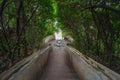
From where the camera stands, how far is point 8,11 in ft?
36.2

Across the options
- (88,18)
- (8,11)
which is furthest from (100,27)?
(8,11)

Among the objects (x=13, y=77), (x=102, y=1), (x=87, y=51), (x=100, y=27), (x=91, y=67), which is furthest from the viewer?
(x=87, y=51)

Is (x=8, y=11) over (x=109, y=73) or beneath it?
over

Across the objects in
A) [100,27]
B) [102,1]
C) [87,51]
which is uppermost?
[102,1]

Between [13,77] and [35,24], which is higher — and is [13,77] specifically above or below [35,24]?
below

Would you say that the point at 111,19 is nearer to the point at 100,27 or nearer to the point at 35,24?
the point at 100,27

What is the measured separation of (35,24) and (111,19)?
19.7 ft

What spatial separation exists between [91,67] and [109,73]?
3.16 feet

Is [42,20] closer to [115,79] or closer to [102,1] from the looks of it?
[102,1]

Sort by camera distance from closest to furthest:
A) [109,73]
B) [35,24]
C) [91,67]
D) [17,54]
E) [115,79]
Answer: [115,79]
[109,73]
[91,67]
[17,54]
[35,24]

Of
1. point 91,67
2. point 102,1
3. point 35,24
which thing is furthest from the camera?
point 35,24

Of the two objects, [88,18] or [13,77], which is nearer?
[13,77]

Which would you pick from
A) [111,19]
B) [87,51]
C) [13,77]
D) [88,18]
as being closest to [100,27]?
[111,19]

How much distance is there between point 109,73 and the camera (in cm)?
Answer: 500
